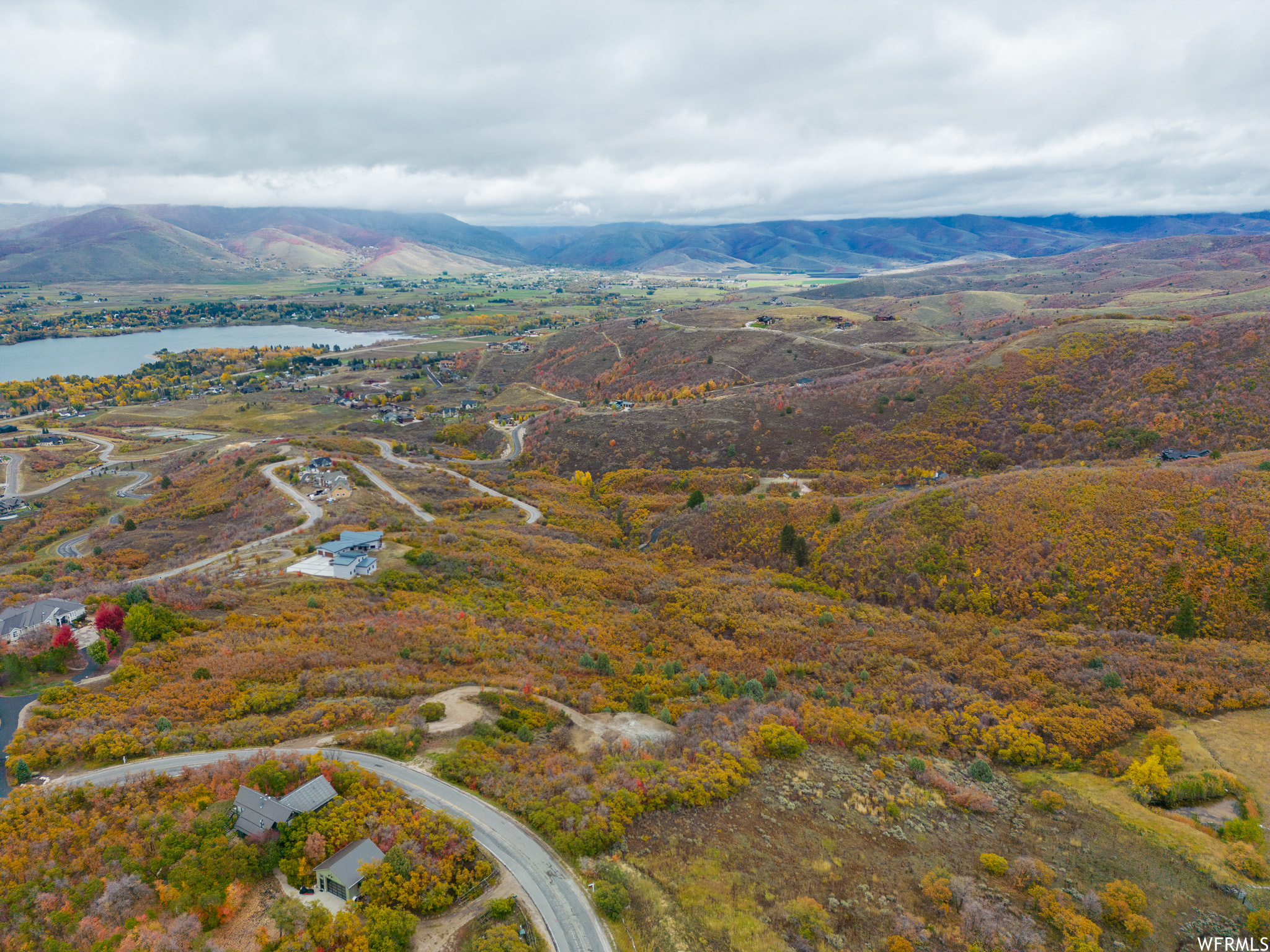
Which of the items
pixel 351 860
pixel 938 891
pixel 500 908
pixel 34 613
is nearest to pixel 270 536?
pixel 34 613

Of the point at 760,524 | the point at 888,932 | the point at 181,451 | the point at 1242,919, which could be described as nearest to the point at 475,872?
the point at 888,932

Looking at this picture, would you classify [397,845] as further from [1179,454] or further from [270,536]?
[1179,454]

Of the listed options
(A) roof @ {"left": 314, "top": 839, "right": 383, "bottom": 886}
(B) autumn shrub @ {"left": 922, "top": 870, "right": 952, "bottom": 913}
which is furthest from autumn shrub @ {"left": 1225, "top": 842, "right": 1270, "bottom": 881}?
(A) roof @ {"left": 314, "top": 839, "right": 383, "bottom": 886}

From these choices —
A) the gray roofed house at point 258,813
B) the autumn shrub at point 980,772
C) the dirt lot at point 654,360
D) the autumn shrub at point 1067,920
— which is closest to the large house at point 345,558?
the gray roofed house at point 258,813

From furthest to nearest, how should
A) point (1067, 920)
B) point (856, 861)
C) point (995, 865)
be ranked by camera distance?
point (856, 861) → point (995, 865) → point (1067, 920)

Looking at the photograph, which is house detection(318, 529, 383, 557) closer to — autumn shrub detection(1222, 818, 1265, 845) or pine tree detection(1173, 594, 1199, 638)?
autumn shrub detection(1222, 818, 1265, 845)

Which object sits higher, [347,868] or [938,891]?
[347,868]

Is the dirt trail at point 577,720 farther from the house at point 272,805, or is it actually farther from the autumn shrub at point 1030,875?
the autumn shrub at point 1030,875
